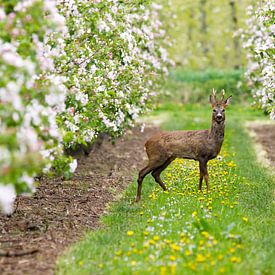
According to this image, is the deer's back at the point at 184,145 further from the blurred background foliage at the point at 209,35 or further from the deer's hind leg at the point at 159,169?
the blurred background foliage at the point at 209,35

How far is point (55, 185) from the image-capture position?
12703mm

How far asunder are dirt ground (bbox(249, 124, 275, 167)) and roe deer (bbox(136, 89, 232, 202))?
13.3 feet

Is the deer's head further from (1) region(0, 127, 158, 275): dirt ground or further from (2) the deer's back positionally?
(1) region(0, 127, 158, 275): dirt ground

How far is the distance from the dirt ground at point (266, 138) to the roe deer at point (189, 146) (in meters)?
4.04

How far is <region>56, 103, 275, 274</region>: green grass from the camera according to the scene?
7066 mm

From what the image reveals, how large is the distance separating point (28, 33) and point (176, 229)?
3227 mm

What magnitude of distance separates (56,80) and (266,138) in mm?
13983

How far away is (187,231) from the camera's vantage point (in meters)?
8.23

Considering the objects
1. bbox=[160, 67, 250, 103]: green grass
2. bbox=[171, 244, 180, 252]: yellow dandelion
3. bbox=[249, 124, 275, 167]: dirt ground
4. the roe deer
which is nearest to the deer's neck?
the roe deer

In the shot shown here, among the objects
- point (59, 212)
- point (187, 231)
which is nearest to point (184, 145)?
point (59, 212)

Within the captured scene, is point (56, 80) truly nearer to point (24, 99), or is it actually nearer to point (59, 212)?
point (24, 99)

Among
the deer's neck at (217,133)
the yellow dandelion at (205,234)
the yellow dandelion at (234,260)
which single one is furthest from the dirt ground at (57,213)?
the deer's neck at (217,133)

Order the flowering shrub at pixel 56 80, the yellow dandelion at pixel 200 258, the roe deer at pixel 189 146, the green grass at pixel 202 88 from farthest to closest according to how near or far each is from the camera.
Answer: the green grass at pixel 202 88 < the roe deer at pixel 189 146 < the yellow dandelion at pixel 200 258 < the flowering shrub at pixel 56 80

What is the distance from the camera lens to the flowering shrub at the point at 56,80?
5914 millimetres
